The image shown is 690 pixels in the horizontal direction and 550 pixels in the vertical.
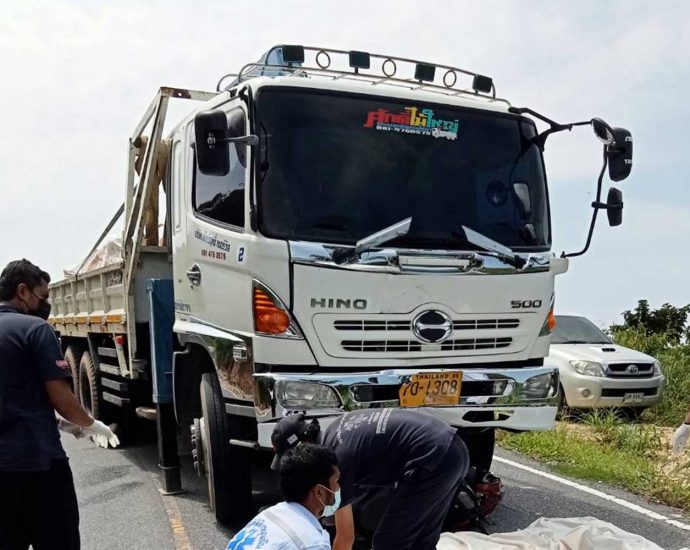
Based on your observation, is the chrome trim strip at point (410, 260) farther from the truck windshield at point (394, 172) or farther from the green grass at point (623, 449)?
the green grass at point (623, 449)

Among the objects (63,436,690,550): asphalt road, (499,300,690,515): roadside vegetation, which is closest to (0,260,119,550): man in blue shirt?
(63,436,690,550): asphalt road

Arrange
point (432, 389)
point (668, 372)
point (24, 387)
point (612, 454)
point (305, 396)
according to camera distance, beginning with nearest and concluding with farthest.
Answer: point (24, 387), point (305, 396), point (432, 389), point (612, 454), point (668, 372)

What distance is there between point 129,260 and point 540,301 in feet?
10.5

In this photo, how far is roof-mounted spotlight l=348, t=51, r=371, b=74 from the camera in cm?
503

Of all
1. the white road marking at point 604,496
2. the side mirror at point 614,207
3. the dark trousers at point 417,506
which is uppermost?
the side mirror at point 614,207

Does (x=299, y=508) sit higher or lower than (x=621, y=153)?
lower

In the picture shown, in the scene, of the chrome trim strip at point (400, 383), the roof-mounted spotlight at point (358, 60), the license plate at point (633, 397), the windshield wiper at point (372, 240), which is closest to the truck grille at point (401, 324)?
the chrome trim strip at point (400, 383)

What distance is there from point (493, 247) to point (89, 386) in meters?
→ 5.16

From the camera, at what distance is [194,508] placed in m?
5.21

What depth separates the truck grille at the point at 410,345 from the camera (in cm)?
423

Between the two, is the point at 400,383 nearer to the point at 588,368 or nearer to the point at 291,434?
the point at 291,434

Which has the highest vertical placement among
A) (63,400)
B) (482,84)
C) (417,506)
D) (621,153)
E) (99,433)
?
(482,84)

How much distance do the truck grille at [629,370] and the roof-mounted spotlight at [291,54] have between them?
5.83 m

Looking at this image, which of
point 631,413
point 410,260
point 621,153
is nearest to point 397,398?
point 410,260
